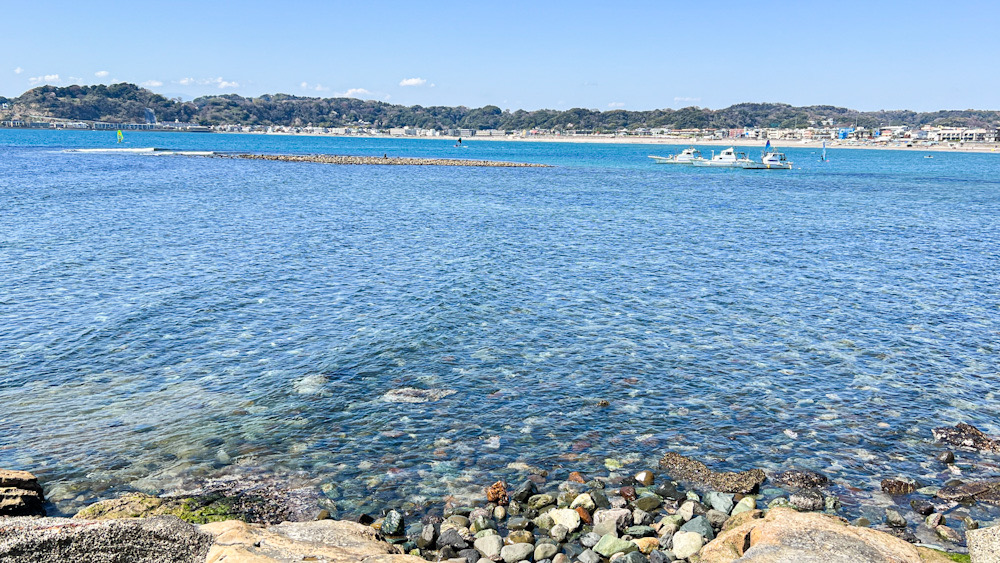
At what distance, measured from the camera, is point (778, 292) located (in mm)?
28188

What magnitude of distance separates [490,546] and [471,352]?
32.3 ft

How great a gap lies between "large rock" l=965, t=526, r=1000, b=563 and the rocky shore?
17mm

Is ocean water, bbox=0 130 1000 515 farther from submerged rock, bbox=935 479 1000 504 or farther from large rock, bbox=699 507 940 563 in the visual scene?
large rock, bbox=699 507 940 563

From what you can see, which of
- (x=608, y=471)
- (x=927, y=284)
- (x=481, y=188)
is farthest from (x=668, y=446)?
(x=481, y=188)

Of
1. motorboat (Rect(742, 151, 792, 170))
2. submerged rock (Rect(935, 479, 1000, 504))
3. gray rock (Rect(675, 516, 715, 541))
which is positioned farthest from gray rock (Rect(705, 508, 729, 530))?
motorboat (Rect(742, 151, 792, 170))

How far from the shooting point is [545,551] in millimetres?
10539

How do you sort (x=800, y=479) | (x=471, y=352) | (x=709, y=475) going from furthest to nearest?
(x=471, y=352)
(x=709, y=475)
(x=800, y=479)

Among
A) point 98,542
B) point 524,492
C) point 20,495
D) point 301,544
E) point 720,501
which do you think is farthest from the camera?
point 524,492

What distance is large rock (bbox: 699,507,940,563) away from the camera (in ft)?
29.2

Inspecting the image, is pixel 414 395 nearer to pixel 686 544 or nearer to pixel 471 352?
pixel 471 352

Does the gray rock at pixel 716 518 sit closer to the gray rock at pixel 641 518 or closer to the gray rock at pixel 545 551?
the gray rock at pixel 641 518

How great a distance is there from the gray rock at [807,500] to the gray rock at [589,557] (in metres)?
3.85

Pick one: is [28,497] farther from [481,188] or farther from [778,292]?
[481,188]

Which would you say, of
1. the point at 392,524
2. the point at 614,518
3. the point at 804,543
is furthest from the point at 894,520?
the point at 392,524
